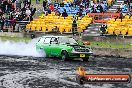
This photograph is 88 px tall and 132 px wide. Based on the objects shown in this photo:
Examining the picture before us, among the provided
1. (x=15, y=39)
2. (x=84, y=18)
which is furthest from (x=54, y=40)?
(x=84, y=18)

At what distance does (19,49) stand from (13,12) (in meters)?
A: 11.4

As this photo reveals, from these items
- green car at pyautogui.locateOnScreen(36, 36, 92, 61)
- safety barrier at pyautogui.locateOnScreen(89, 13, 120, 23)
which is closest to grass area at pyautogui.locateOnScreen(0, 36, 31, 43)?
green car at pyautogui.locateOnScreen(36, 36, 92, 61)

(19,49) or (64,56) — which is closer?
(64,56)

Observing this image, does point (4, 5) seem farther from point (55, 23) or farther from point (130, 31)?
point (130, 31)

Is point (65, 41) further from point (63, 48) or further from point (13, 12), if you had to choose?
point (13, 12)

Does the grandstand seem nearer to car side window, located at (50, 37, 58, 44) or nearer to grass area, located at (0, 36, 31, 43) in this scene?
grass area, located at (0, 36, 31, 43)

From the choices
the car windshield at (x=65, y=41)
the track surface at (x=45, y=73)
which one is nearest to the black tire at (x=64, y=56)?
the car windshield at (x=65, y=41)

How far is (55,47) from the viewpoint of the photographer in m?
27.2

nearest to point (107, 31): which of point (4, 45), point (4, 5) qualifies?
point (4, 45)

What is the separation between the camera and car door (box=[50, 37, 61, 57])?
88.3 feet

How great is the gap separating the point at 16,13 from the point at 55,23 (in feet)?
15.8

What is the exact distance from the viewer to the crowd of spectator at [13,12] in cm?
3983

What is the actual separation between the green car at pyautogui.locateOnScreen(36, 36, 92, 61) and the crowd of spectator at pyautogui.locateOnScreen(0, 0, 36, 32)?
1153cm

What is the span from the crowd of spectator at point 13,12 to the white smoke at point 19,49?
530 centimetres
